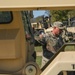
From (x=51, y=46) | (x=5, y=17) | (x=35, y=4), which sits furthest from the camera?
(x=51, y=46)

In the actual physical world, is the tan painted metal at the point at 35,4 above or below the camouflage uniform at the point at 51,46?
above

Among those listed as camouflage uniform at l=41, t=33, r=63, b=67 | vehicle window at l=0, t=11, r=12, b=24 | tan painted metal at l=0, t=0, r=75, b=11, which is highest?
tan painted metal at l=0, t=0, r=75, b=11

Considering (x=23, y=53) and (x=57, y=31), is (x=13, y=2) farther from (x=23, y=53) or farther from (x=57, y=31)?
(x=57, y=31)

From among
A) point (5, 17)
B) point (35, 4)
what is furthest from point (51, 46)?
point (35, 4)

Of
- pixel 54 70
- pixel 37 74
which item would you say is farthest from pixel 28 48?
pixel 54 70

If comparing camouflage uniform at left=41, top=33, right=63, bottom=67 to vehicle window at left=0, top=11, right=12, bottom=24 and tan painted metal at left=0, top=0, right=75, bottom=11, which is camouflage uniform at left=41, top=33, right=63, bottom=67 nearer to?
vehicle window at left=0, top=11, right=12, bottom=24

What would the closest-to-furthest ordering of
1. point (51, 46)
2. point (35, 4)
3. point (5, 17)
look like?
point (35, 4)
point (5, 17)
point (51, 46)

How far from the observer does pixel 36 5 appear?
223 centimetres

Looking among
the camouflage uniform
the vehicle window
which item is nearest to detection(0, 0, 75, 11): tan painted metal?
the vehicle window

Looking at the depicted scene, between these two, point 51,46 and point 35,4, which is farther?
point 51,46

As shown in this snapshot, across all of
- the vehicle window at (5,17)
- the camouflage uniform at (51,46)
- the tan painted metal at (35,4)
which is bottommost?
the camouflage uniform at (51,46)

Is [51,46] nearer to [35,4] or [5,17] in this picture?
[5,17]

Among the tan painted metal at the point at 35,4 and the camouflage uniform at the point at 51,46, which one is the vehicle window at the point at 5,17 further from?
the camouflage uniform at the point at 51,46

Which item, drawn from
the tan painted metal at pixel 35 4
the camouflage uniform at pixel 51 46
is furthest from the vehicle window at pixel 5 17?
the camouflage uniform at pixel 51 46
